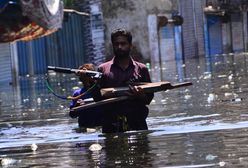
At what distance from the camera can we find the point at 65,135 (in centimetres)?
997

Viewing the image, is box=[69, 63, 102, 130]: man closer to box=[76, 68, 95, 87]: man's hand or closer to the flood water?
box=[76, 68, 95, 87]: man's hand

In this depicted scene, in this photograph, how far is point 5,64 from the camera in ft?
113

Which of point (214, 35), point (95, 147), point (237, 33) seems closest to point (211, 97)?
point (95, 147)

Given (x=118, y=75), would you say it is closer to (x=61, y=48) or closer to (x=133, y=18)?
(x=61, y=48)

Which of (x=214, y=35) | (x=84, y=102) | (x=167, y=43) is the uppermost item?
(x=84, y=102)

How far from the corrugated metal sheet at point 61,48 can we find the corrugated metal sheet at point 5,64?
21.3 ft

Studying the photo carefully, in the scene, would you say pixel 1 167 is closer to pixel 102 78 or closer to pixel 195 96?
pixel 102 78

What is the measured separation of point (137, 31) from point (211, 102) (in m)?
31.6

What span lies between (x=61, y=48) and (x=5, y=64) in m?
9.09

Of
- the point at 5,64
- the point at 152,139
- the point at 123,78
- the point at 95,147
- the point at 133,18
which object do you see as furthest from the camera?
the point at 133,18

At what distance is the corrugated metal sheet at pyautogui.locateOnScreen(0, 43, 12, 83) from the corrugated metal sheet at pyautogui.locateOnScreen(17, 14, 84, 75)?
650 centimetres

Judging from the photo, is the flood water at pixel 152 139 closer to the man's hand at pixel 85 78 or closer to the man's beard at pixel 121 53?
the man's hand at pixel 85 78

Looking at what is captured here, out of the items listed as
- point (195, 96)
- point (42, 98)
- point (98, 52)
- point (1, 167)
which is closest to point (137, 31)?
point (98, 52)

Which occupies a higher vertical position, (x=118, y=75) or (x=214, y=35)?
(x=118, y=75)
